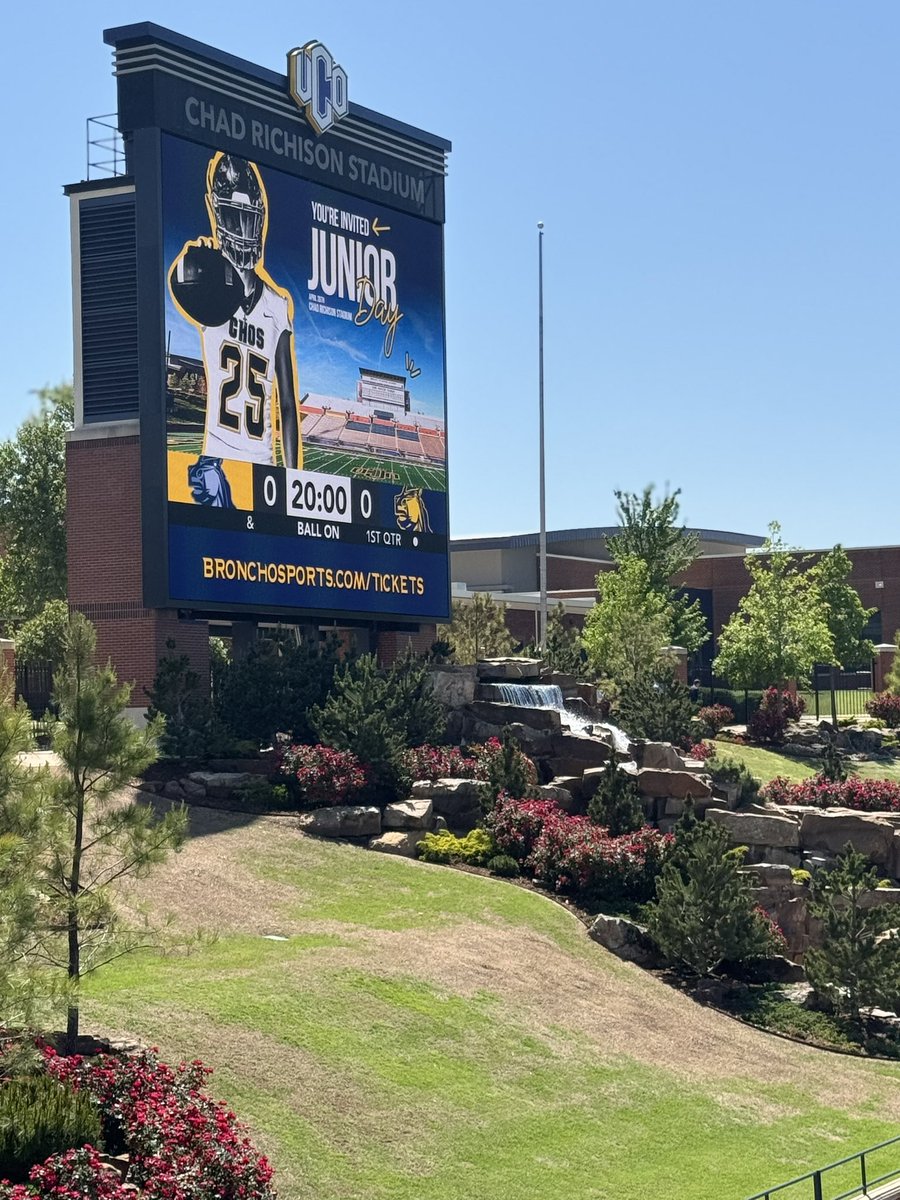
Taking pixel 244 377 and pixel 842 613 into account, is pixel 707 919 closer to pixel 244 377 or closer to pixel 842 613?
pixel 244 377

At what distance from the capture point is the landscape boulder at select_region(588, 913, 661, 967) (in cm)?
3177

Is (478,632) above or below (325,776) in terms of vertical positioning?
above

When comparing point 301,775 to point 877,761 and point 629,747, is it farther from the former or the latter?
point 877,761

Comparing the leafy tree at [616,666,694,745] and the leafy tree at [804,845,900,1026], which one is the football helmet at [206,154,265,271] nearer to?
the leafy tree at [616,666,694,745]

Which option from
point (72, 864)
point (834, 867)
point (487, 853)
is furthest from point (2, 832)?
point (834, 867)

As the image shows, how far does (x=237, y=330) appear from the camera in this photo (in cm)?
3981

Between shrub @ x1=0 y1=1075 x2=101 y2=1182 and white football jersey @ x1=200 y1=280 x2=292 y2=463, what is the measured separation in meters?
22.2

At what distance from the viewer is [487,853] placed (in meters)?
36.1

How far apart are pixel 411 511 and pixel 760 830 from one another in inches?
512

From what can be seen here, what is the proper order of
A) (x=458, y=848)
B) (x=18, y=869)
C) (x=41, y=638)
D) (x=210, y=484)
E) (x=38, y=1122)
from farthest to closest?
(x=41, y=638) → (x=210, y=484) → (x=458, y=848) → (x=18, y=869) → (x=38, y=1122)

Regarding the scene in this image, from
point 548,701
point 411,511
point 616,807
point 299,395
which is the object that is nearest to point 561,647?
point 548,701

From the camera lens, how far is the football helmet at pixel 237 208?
3994cm

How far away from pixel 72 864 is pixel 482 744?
20885 mm

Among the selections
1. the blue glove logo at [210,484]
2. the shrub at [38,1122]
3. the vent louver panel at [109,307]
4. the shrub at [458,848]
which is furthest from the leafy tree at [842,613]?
the shrub at [38,1122]
